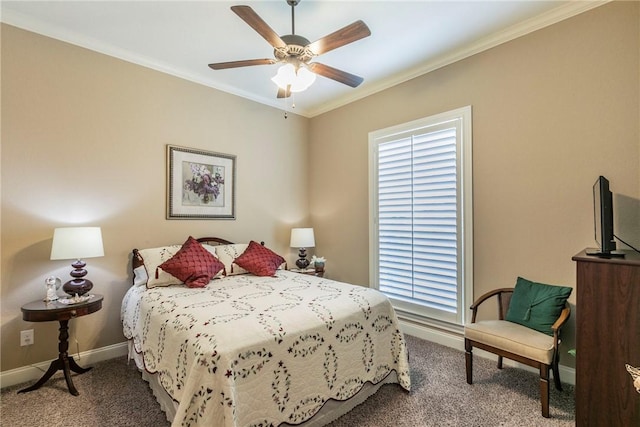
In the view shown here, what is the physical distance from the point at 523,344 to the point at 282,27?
316cm

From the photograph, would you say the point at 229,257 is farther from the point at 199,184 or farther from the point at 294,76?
the point at 294,76

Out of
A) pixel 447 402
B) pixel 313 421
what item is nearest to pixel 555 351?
pixel 447 402

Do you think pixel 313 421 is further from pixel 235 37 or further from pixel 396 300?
pixel 235 37

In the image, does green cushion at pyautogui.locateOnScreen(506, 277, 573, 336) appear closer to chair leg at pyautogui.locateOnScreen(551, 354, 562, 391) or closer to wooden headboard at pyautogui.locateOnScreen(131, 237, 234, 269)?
chair leg at pyautogui.locateOnScreen(551, 354, 562, 391)

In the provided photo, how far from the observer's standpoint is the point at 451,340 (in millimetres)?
3125

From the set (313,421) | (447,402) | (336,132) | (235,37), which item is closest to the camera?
(313,421)

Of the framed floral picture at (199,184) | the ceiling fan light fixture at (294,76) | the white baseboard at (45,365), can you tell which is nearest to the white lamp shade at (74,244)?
the framed floral picture at (199,184)

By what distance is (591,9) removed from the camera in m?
2.32

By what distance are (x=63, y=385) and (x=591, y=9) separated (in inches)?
202

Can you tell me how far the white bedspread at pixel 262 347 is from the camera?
1.50 m

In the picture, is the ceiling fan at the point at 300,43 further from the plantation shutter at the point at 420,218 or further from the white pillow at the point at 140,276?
the white pillow at the point at 140,276

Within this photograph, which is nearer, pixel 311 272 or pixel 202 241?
pixel 202 241

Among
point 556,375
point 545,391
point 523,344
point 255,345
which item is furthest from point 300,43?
point 556,375

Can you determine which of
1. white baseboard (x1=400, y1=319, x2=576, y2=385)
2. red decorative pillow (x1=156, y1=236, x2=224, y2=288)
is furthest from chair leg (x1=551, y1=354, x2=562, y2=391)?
red decorative pillow (x1=156, y1=236, x2=224, y2=288)
